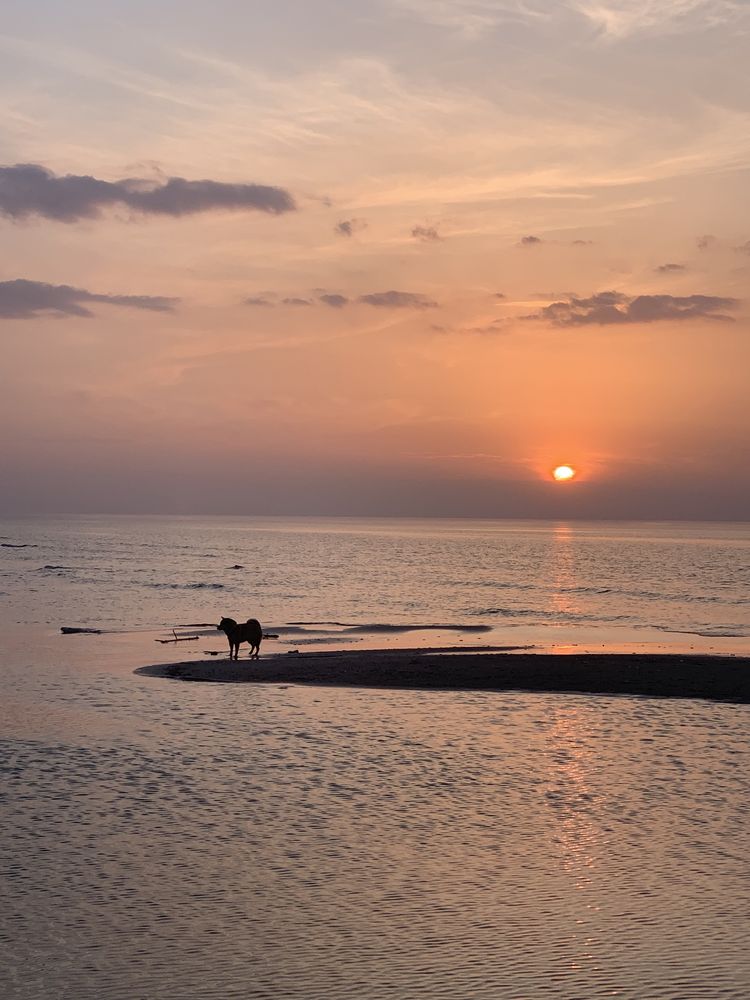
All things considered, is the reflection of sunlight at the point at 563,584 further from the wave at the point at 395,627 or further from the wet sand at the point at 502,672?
the wet sand at the point at 502,672

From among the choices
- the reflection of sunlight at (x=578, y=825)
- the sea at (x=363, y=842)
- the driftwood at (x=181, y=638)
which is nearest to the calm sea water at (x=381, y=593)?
the driftwood at (x=181, y=638)

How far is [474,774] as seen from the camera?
19.4 meters

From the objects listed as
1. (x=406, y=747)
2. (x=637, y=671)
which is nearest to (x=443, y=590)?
(x=637, y=671)

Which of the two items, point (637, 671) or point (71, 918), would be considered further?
point (637, 671)

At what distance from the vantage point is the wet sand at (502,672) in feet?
103

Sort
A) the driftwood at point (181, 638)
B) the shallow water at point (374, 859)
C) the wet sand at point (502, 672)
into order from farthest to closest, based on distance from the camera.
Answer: the driftwood at point (181, 638), the wet sand at point (502, 672), the shallow water at point (374, 859)

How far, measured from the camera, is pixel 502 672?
3422 centimetres

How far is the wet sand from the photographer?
31.3 metres

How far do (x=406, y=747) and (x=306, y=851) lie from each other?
299 inches

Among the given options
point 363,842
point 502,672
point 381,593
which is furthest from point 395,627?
point 363,842

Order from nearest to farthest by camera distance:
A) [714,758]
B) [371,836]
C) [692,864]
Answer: [692,864]
[371,836]
[714,758]

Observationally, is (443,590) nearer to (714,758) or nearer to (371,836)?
(714,758)

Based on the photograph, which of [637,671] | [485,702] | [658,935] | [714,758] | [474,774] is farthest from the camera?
[637,671]

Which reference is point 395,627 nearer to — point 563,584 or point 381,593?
point 381,593
